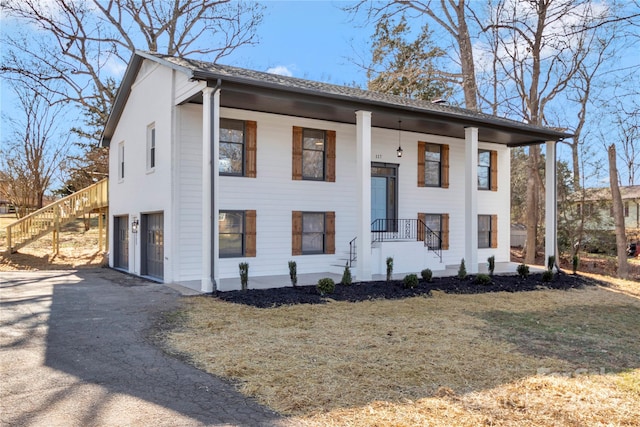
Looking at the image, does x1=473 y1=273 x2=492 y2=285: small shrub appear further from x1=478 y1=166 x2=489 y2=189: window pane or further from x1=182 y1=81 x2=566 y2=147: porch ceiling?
x1=478 y1=166 x2=489 y2=189: window pane

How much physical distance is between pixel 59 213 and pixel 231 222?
9353 mm

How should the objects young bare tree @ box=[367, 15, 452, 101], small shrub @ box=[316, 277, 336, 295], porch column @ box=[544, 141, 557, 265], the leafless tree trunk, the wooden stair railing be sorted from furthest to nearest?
young bare tree @ box=[367, 15, 452, 101]
the wooden stair railing
the leafless tree trunk
porch column @ box=[544, 141, 557, 265]
small shrub @ box=[316, 277, 336, 295]

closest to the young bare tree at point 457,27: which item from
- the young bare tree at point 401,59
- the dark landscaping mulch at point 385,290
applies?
the young bare tree at point 401,59

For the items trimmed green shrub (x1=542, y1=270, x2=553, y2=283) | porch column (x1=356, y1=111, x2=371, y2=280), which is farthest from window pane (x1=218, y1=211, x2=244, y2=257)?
trimmed green shrub (x1=542, y1=270, x2=553, y2=283)

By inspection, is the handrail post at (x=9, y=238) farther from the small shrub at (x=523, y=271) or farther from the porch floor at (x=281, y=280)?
the small shrub at (x=523, y=271)

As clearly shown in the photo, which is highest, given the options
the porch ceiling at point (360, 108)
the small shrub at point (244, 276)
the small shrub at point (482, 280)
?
the porch ceiling at point (360, 108)

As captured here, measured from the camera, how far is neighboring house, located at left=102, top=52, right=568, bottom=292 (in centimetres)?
1116

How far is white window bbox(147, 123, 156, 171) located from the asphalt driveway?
5.12 m

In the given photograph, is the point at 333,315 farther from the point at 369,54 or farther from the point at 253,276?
the point at 369,54

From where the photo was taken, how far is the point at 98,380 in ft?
15.2

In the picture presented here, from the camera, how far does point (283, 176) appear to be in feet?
42.1

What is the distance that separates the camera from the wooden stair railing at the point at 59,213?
17.8 meters

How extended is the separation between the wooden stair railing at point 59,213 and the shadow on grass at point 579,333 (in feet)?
48.7

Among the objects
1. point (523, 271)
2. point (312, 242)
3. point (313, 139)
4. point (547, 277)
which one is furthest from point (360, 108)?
point (547, 277)
